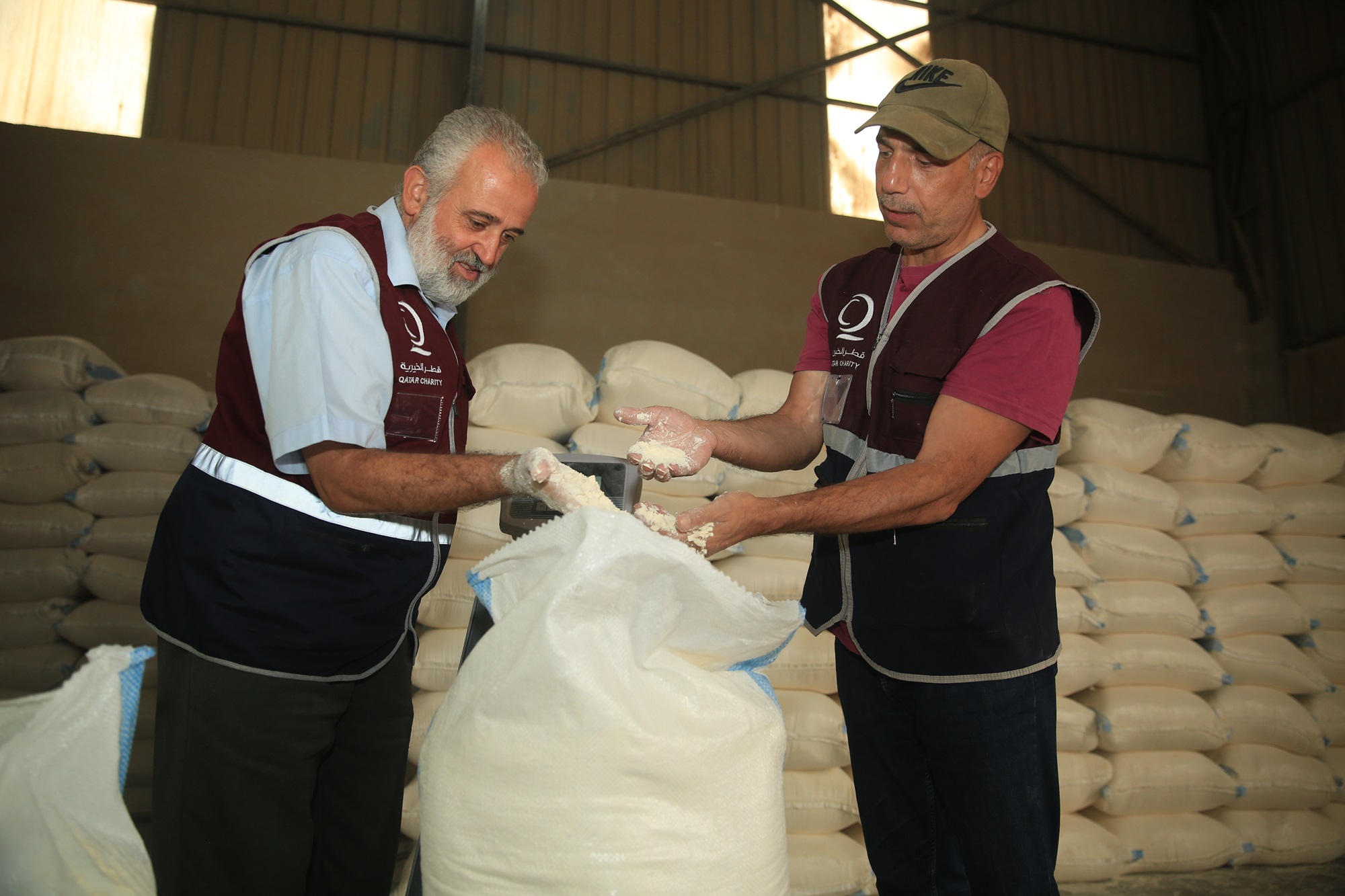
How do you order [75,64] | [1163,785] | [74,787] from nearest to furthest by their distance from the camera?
1. [74,787]
2. [1163,785]
3. [75,64]

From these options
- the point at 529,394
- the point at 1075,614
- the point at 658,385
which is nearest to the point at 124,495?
the point at 529,394

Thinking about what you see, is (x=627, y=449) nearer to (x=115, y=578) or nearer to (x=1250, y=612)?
(x=115, y=578)

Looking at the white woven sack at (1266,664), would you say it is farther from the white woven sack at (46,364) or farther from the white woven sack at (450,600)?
the white woven sack at (46,364)

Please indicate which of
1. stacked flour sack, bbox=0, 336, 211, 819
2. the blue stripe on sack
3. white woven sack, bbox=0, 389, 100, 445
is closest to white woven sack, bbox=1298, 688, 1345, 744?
the blue stripe on sack

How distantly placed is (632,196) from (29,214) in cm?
285

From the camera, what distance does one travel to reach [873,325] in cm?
148

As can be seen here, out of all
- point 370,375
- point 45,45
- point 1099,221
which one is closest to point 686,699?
point 370,375

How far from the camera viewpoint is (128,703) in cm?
79

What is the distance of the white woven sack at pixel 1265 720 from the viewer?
8.79 feet

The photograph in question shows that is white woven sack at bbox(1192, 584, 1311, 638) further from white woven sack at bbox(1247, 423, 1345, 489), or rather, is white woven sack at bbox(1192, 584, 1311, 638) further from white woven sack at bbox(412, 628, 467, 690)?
white woven sack at bbox(412, 628, 467, 690)

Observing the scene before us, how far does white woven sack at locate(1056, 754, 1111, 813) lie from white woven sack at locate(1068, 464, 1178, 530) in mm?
701

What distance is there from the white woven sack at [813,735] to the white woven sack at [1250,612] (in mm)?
1295

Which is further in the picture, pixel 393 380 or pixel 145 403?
pixel 145 403

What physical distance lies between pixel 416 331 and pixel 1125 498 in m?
2.24
